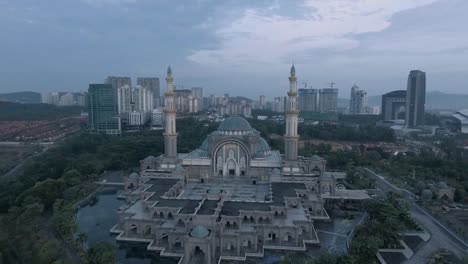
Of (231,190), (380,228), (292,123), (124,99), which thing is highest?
(124,99)

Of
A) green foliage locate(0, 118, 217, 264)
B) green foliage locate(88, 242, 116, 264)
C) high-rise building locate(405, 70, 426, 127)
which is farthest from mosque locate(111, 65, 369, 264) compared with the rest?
high-rise building locate(405, 70, 426, 127)

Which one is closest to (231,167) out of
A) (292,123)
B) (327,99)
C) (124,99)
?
(292,123)

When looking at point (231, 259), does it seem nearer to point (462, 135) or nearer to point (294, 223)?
point (294, 223)

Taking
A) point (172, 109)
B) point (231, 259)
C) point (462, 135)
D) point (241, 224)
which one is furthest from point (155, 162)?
point (462, 135)

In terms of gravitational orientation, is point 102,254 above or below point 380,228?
below

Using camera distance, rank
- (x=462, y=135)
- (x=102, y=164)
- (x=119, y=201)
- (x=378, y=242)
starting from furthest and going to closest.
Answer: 1. (x=462, y=135)
2. (x=102, y=164)
3. (x=119, y=201)
4. (x=378, y=242)

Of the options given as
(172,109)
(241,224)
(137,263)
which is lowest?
(137,263)

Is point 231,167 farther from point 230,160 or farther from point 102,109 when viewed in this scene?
point 102,109
